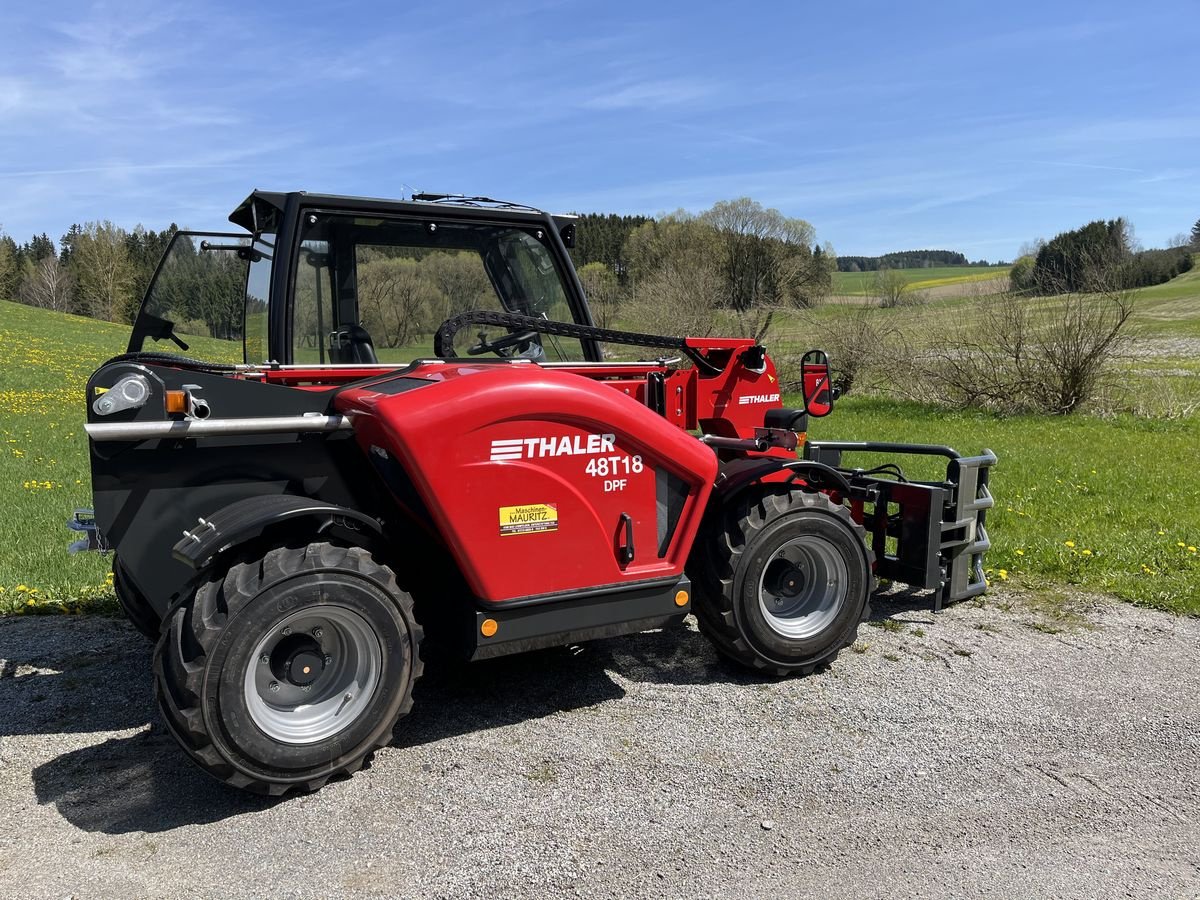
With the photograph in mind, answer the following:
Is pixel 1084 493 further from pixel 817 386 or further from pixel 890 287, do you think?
pixel 890 287

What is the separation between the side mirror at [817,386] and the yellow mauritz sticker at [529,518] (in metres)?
1.77

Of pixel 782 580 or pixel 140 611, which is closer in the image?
pixel 140 611

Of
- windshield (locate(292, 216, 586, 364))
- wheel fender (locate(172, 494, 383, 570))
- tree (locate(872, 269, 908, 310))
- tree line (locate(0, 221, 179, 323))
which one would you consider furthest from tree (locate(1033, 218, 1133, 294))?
tree line (locate(0, 221, 179, 323))

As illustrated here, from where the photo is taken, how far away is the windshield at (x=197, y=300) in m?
4.85

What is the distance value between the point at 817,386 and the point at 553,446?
1.92 meters

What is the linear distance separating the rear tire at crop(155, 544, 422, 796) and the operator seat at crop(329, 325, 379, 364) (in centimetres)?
137

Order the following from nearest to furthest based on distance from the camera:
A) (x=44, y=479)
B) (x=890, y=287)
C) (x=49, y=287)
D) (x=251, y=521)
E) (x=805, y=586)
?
1. (x=251, y=521)
2. (x=805, y=586)
3. (x=44, y=479)
4. (x=890, y=287)
5. (x=49, y=287)

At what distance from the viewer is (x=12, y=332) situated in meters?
32.5

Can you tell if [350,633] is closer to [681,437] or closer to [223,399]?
[223,399]

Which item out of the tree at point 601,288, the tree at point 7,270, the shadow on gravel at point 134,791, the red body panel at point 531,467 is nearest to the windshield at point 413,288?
the red body panel at point 531,467

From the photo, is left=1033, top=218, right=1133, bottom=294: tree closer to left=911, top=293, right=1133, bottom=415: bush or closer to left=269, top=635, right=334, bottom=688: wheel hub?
left=911, top=293, right=1133, bottom=415: bush

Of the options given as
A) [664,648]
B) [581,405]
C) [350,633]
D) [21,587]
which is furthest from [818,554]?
[21,587]

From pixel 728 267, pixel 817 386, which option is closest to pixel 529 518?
pixel 817 386

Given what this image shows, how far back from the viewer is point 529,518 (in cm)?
354
